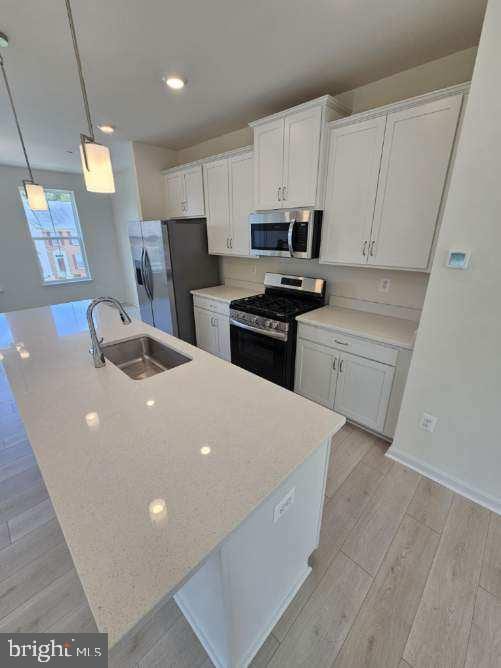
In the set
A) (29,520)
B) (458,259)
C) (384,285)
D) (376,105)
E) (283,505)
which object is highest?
(376,105)

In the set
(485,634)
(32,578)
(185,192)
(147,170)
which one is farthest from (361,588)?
(147,170)

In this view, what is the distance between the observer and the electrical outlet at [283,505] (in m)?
0.94

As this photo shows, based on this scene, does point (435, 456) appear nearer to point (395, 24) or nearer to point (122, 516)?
point (122, 516)

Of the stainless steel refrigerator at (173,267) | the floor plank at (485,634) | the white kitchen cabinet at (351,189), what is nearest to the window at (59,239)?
the stainless steel refrigerator at (173,267)

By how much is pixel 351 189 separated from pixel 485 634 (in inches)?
101

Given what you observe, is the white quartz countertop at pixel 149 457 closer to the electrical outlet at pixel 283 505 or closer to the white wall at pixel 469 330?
the electrical outlet at pixel 283 505

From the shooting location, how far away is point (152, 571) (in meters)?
0.60

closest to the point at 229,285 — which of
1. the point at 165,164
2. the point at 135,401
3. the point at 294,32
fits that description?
the point at 165,164

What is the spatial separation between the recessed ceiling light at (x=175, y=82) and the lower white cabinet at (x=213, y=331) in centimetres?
199

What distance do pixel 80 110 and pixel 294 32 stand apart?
7.01ft

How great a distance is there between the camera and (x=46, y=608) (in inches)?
48.9

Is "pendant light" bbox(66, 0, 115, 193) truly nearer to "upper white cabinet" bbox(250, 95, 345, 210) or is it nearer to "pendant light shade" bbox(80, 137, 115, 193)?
"pendant light shade" bbox(80, 137, 115, 193)

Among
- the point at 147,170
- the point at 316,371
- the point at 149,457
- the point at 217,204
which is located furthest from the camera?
the point at 147,170

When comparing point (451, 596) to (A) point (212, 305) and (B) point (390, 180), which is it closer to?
(B) point (390, 180)
